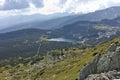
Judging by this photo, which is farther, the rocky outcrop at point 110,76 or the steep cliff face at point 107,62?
the steep cliff face at point 107,62

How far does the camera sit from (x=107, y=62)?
5412 cm

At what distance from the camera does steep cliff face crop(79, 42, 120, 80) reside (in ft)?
172

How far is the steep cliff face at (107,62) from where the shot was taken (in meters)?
52.6

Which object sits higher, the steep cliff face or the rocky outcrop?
the steep cliff face

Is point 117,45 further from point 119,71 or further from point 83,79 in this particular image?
point 83,79

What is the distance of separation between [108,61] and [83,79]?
760cm

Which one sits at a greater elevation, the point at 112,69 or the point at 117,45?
the point at 117,45

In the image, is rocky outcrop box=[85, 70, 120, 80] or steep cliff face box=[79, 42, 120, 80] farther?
steep cliff face box=[79, 42, 120, 80]

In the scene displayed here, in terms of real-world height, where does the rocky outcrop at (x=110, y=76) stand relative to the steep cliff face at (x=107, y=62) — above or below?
below

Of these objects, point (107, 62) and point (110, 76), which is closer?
point (110, 76)

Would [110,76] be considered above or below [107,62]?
below

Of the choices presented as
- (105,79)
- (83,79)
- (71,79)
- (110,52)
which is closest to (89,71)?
(83,79)

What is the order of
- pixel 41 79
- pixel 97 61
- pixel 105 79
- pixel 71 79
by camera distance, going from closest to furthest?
pixel 105 79 < pixel 97 61 < pixel 71 79 < pixel 41 79

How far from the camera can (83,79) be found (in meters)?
59.0
